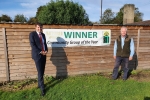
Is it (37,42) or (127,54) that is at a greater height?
(37,42)

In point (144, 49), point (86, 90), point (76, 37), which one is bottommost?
point (86, 90)

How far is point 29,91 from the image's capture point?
5.23 meters

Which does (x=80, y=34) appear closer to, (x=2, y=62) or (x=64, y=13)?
(x=2, y=62)

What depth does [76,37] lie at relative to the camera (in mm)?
6656

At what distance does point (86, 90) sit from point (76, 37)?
2108 millimetres

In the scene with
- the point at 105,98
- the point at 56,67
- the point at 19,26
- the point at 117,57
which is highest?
the point at 19,26

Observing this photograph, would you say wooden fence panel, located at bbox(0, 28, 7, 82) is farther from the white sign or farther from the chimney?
the chimney

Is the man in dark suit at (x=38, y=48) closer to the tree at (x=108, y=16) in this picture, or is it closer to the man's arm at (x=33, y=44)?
the man's arm at (x=33, y=44)

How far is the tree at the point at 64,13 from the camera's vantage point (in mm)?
31547

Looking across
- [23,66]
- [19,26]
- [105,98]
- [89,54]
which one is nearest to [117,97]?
[105,98]

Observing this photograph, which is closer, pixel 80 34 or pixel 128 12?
pixel 80 34

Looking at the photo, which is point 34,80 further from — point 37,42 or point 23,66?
point 37,42

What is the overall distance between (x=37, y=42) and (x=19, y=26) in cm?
150

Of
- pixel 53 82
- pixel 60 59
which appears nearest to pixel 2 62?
pixel 53 82
